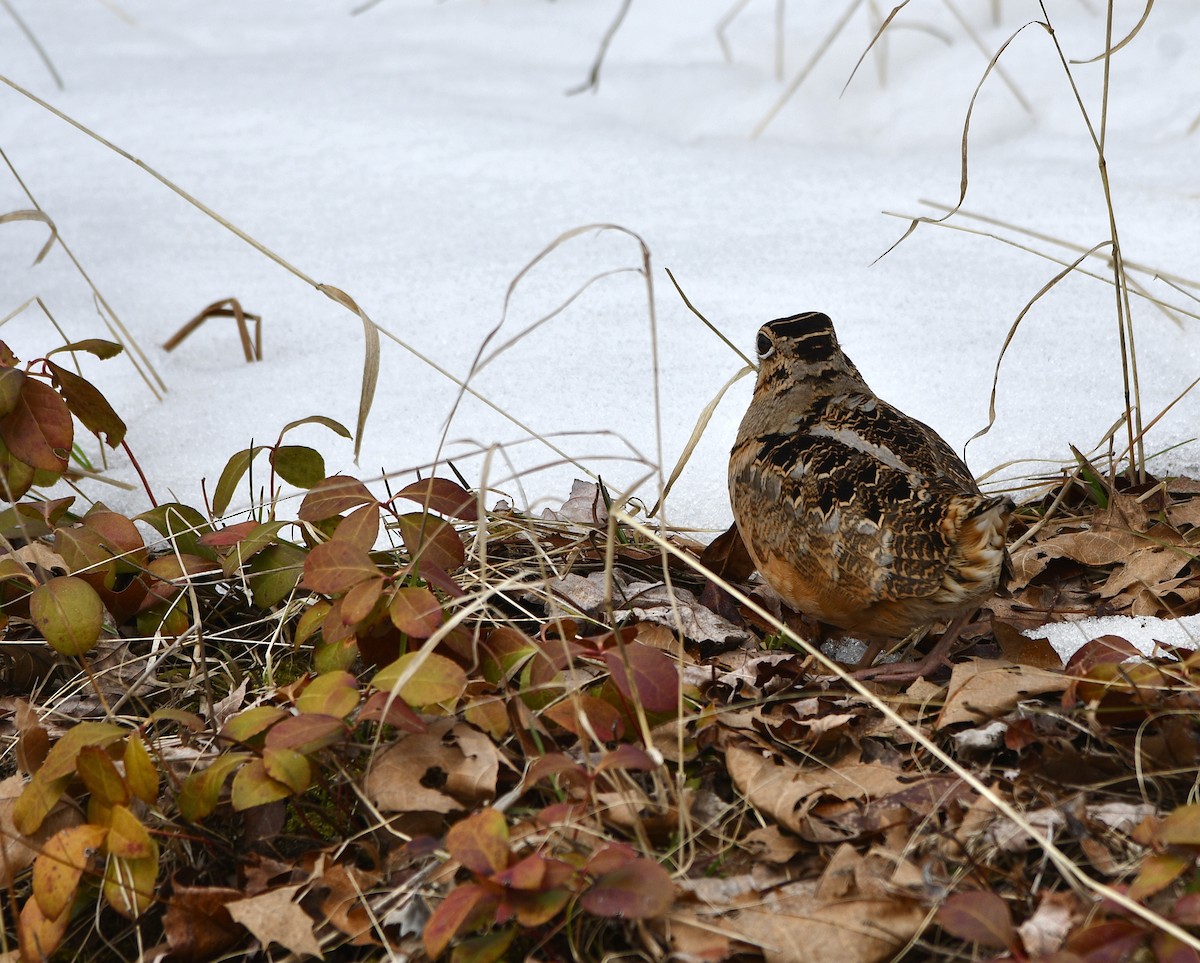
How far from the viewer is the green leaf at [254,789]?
2.19 m

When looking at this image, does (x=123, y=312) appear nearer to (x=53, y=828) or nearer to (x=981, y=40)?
(x=53, y=828)

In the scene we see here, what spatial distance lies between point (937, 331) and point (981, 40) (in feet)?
9.09

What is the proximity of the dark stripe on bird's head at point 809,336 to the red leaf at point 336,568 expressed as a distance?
1.30 metres

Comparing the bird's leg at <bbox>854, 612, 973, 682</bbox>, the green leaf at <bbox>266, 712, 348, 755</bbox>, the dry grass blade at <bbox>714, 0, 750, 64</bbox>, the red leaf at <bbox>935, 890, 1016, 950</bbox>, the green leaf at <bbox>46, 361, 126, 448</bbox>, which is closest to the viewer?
the red leaf at <bbox>935, 890, 1016, 950</bbox>

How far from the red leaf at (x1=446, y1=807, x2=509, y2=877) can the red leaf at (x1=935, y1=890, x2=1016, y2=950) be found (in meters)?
0.72

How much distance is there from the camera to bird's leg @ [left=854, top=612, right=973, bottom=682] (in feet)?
8.89

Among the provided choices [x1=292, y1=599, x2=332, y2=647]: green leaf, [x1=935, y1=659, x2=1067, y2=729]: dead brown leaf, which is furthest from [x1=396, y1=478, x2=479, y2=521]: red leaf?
[x1=935, y1=659, x2=1067, y2=729]: dead brown leaf

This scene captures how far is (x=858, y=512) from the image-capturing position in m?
2.68

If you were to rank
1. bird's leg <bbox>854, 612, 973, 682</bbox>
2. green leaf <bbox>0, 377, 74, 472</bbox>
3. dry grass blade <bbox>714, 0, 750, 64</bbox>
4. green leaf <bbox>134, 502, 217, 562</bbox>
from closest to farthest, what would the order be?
bird's leg <bbox>854, 612, 973, 682</bbox>
green leaf <bbox>0, 377, 74, 472</bbox>
green leaf <bbox>134, 502, 217, 562</bbox>
dry grass blade <bbox>714, 0, 750, 64</bbox>

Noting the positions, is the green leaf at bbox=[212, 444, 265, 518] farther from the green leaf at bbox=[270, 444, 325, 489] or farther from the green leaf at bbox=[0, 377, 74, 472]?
the green leaf at bbox=[0, 377, 74, 472]

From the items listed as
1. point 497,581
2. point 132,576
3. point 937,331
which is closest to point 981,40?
point 937,331

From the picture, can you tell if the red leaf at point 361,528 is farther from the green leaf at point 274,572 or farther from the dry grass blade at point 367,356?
the green leaf at point 274,572

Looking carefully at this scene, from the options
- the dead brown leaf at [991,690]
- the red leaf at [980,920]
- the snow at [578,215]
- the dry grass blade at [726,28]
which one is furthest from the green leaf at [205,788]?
the dry grass blade at [726,28]

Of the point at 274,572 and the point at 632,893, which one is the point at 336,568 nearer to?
the point at 274,572
